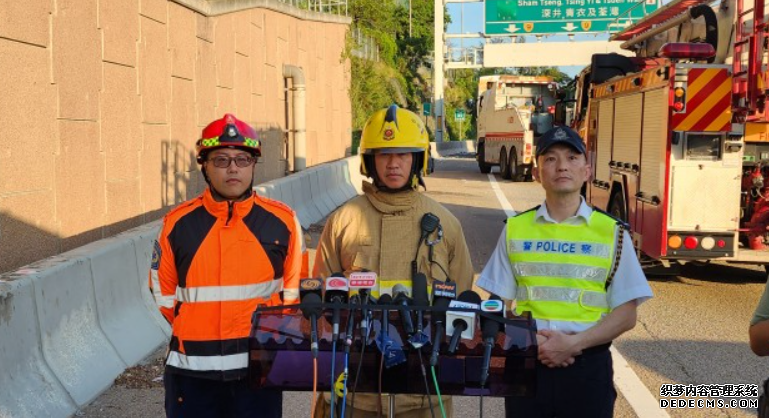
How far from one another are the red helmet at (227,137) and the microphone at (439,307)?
44.9 inches

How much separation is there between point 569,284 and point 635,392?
3.08 m

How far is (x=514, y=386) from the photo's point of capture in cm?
291

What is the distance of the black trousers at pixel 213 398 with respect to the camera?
3656 millimetres

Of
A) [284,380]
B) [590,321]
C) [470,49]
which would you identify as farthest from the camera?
[470,49]

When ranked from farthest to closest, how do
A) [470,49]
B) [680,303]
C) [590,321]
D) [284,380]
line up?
[470,49], [680,303], [590,321], [284,380]

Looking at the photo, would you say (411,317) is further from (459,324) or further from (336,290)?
(336,290)

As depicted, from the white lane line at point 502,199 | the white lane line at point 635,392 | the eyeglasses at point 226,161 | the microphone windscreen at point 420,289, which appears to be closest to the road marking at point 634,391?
the white lane line at point 635,392

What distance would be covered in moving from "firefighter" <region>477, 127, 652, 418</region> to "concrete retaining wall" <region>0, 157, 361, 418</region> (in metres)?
2.75

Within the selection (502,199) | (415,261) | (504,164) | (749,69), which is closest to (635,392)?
(415,261)

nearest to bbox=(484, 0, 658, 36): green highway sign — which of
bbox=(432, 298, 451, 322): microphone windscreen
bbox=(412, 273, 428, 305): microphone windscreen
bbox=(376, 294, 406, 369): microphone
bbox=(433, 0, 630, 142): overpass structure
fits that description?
bbox=(433, 0, 630, 142): overpass structure

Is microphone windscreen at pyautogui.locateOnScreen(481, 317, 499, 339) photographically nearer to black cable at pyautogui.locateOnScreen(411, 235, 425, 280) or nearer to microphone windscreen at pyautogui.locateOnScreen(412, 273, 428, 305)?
microphone windscreen at pyautogui.locateOnScreen(412, 273, 428, 305)

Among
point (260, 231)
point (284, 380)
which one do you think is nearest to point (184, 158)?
point (260, 231)

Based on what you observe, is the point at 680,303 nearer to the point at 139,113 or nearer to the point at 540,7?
the point at 139,113

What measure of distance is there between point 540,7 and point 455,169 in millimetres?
10100
